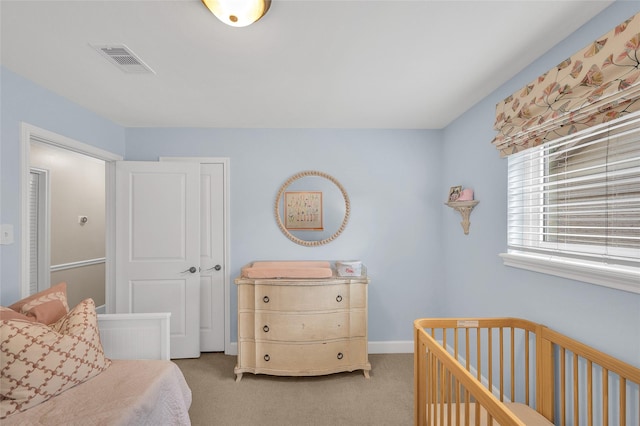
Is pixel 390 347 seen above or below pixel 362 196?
below

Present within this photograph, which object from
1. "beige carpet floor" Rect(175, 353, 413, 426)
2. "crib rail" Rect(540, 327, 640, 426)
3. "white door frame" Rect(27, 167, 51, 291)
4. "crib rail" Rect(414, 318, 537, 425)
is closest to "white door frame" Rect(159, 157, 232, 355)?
"beige carpet floor" Rect(175, 353, 413, 426)

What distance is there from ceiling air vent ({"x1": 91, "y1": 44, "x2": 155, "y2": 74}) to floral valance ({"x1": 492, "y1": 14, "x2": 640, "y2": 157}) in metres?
2.21

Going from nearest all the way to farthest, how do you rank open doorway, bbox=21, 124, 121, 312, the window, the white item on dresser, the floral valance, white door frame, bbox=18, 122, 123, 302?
1. the floral valance
2. the window
3. white door frame, bbox=18, 122, 123, 302
4. the white item on dresser
5. open doorway, bbox=21, 124, 121, 312

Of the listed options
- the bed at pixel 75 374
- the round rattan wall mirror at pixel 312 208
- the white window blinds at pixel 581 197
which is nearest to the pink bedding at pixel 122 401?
the bed at pixel 75 374

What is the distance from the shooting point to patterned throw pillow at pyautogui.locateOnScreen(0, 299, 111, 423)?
4.52ft

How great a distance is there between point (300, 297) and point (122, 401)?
1.33 meters

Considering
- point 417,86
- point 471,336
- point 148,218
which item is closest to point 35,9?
point 148,218

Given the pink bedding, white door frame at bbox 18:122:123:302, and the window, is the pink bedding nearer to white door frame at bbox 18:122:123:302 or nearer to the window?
white door frame at bbox 18:122:123:302

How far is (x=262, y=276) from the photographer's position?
253 centimetres

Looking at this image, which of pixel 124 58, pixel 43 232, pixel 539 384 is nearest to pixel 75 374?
pixel 124 58

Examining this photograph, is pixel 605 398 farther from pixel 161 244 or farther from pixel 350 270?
pixel 161 244

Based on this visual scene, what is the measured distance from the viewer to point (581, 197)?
153cm

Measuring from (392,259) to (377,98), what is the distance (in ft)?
5.15

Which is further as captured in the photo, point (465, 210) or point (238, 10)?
point (465, 210)
